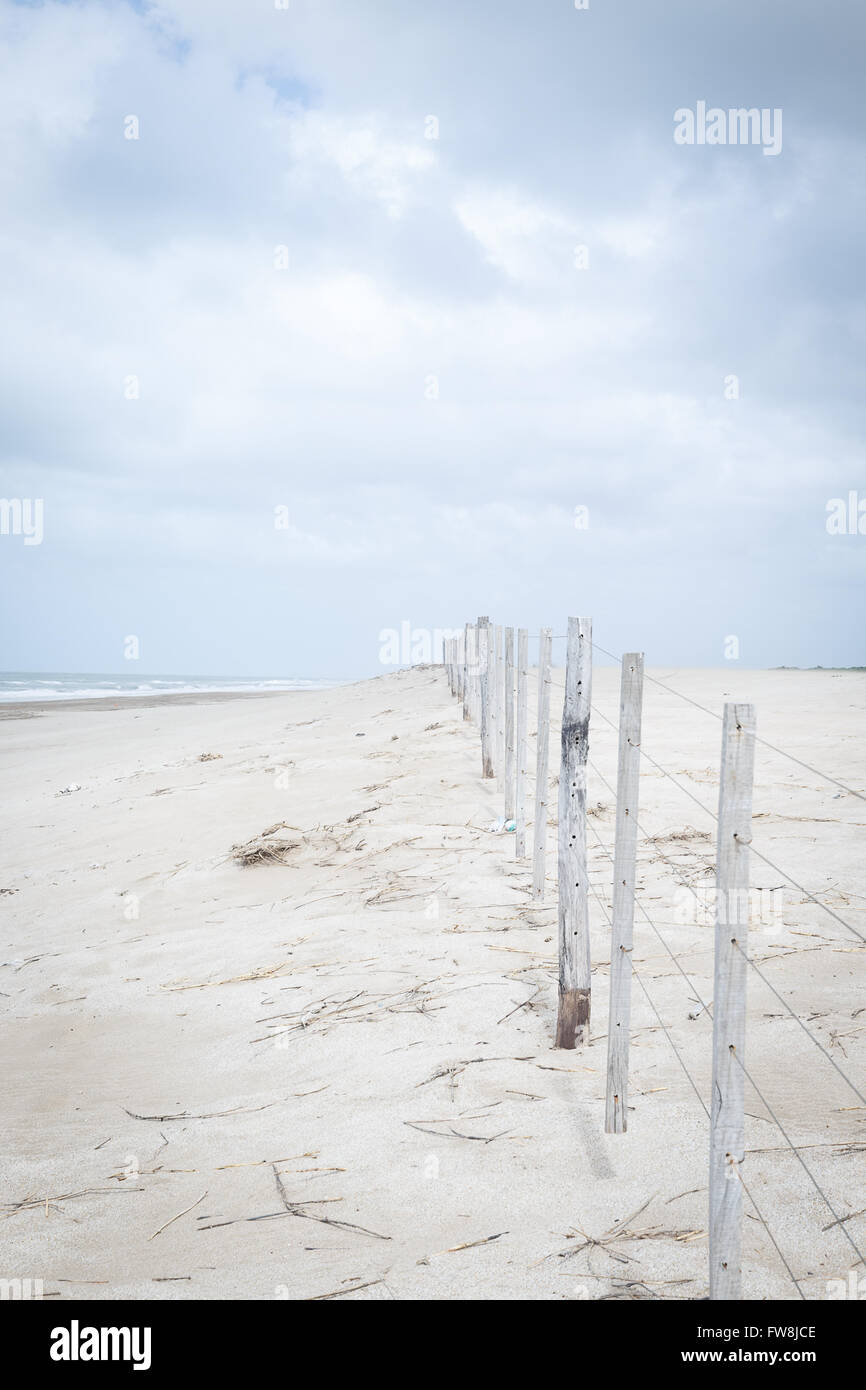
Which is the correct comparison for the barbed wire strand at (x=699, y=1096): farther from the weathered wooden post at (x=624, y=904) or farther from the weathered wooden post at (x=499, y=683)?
the weathered wooden post at (x=499, y=683)

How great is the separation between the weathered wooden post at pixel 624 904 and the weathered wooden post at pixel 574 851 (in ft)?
2.27

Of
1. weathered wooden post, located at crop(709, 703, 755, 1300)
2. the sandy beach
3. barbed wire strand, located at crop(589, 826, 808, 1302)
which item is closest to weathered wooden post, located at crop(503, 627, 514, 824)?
the sandy beach

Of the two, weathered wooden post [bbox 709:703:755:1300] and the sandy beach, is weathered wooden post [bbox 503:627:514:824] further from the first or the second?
weathered wooden post [bbox 709:703:755:1300]

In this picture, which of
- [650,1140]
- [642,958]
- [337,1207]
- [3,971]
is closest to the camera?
[337,1207]

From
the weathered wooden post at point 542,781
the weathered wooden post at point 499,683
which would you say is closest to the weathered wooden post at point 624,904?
the weathered wooden post at point 542,781

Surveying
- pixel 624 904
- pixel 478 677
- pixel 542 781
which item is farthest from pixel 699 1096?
pixel 478 677

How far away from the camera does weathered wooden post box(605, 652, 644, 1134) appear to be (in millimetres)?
3355

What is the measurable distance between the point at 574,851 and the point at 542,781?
6.56 ft

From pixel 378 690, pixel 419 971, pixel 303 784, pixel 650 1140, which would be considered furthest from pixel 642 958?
pixel 378 690

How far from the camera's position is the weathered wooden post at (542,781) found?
240 inches

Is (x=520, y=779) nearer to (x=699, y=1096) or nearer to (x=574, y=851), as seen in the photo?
(x=574, y=851)
